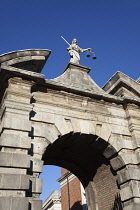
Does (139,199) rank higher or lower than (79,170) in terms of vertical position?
lower

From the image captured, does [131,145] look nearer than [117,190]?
Yes

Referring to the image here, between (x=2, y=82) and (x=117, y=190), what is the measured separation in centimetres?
576

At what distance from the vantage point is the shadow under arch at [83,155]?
7883 millimetres

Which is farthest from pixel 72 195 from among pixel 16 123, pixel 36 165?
pixel 16 123

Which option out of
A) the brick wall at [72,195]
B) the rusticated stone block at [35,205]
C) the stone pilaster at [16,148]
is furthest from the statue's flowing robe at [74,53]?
the brick wall at [72,195]

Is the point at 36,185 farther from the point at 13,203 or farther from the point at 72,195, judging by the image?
the point at 72,195

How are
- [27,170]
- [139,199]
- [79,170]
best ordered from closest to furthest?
[27,170] → [139,199] → [79,170]

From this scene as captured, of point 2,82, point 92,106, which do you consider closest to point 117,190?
point 92,106

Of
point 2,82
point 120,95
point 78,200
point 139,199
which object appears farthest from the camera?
point 78,200

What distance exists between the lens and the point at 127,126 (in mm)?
8398

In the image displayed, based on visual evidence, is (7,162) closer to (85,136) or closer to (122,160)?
(85,136)

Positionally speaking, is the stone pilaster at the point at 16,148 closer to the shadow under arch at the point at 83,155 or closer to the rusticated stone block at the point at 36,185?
the rusticated stone block at the point at 36,185

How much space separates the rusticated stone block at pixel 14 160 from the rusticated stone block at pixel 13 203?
786mm

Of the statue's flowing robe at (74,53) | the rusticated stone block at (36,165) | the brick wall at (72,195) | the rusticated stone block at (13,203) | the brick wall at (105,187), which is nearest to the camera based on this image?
the rusticated stone block at (13,203)
